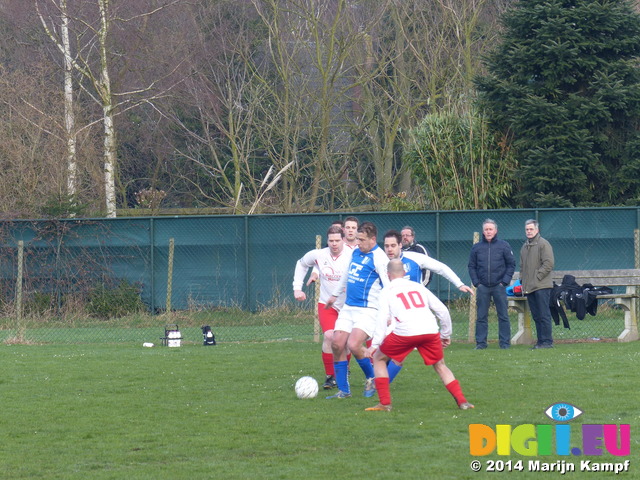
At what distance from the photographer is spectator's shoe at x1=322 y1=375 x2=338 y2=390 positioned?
10.3m

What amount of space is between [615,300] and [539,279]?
1914 millimetres

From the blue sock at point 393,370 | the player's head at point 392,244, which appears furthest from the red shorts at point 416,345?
the player's head at point 392,244

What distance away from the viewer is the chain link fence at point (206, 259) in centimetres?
1908

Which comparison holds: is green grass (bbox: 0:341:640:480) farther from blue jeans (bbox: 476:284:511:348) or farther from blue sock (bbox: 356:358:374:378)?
blue jeans (bbox: 476:284:511:348)

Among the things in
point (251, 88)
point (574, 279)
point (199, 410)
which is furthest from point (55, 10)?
point (199, 410)

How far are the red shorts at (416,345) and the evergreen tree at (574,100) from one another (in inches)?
520

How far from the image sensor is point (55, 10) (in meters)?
27.6

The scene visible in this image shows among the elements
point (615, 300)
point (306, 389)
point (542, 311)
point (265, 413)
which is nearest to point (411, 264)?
point (306, 389)

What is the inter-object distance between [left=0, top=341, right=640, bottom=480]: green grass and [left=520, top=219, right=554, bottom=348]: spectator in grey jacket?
48 centimetres

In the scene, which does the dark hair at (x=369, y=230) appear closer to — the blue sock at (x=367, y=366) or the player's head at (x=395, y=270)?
the player's head at (x=395, y=270)

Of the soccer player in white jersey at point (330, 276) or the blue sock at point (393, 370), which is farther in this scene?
the soccer player in white jersey at point (330, 276)

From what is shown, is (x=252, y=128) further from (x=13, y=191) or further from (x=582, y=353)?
(x=582, y=353)

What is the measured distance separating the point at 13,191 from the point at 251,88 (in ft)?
32.1

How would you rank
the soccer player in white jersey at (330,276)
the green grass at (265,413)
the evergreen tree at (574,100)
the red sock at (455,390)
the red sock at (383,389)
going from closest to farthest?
the green grass at (265,413), the red sock at (455,390), the red sock at (383,389), the soccer player in white jersey at (330,276), the evergreen tree at (574,100)
